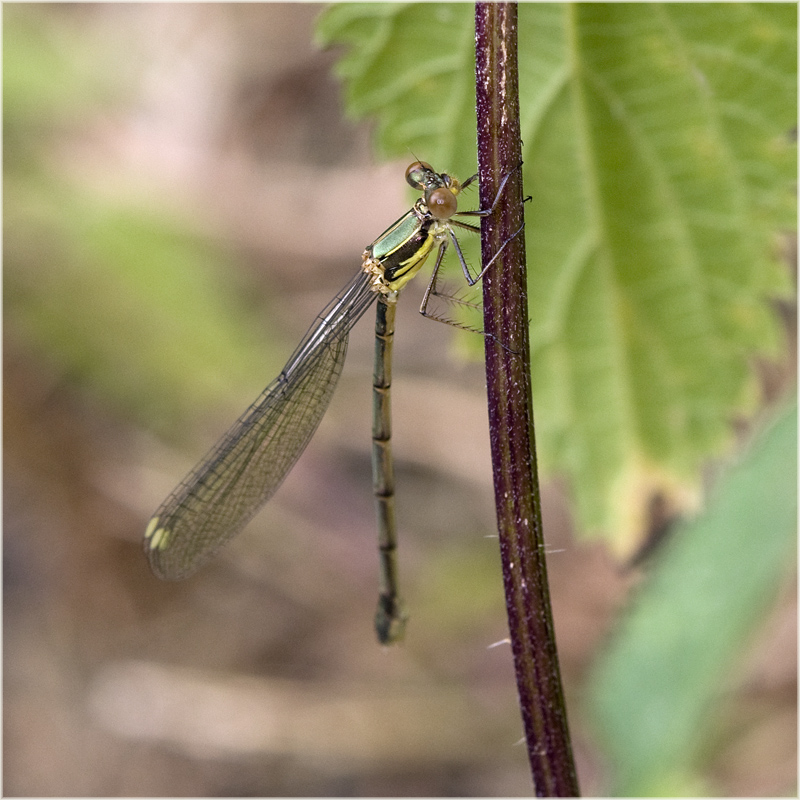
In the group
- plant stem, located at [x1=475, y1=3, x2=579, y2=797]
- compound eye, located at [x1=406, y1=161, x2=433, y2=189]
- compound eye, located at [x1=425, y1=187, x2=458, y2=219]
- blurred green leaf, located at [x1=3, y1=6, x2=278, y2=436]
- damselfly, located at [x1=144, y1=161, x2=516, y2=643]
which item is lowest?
plant stem, located at [x1=475, y1=3, x2=579, y2=797]

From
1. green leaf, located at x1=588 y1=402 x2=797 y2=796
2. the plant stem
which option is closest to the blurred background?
green leaf, located at x1=588 y1=402 x2=797 y2=796

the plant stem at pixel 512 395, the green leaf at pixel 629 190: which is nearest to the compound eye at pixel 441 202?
the green leaf at pixel 629 190

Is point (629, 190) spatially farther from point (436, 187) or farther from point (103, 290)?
point (103, 290)

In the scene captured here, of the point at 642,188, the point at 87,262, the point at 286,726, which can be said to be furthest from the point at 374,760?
the point at 642,188

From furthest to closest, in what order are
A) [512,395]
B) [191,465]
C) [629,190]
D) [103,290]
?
1. [191,465]
2. [103,290]
3. [629,190]
4. [512,395]

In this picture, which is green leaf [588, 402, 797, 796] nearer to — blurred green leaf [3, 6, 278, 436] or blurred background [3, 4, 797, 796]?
blurred background [3, 4, 797, 796]

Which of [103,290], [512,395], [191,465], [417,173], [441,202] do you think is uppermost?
[103,290]

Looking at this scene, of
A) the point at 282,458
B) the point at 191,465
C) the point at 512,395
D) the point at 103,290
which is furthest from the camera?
the point at 191,465

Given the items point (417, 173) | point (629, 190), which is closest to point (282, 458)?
point (417, 173)
